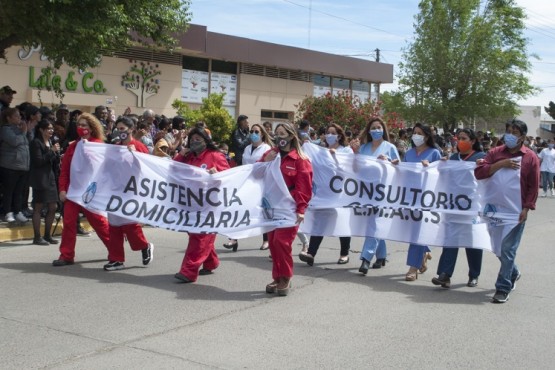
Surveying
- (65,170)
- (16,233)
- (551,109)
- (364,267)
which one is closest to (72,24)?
(16,233)

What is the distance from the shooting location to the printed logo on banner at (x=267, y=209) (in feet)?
26.1

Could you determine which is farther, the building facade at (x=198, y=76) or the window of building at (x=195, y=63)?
the window of building at (x=195, y=63)

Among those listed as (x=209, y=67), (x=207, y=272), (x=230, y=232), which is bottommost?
(x=207, y=272)

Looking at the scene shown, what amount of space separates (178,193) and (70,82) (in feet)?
54.6

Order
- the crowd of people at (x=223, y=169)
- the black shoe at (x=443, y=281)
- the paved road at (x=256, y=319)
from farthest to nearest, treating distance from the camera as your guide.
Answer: the black shoe at (x=443, y=281) < the crowd of people at (x=223, y=169) < the paved road at (x=256, y=319)

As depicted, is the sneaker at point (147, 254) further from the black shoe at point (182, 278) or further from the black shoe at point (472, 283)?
the black shoe at point (472, 283)

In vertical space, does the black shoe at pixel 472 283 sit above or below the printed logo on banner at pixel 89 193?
below

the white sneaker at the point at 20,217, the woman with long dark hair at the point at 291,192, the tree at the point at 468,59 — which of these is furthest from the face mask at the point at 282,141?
the tree at the point at 468,59

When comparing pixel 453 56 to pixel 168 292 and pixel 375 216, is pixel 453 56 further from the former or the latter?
pixel 168 292

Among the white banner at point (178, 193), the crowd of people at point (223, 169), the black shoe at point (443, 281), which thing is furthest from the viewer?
the black shoe at point (443, 281)

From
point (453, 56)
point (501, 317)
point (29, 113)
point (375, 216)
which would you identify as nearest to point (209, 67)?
point (453, 56)

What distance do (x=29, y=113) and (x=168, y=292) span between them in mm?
5500

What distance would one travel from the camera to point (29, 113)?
457 inches

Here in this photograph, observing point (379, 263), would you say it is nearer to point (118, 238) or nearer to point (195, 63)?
point (118, 238)
